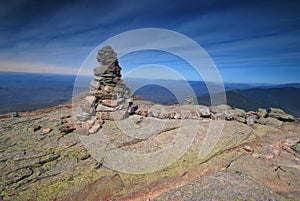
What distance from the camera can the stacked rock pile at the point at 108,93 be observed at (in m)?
15.2

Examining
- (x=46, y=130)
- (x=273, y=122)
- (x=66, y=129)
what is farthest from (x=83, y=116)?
(x=273, y=122)

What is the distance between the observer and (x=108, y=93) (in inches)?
620

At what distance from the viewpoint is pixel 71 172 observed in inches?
341

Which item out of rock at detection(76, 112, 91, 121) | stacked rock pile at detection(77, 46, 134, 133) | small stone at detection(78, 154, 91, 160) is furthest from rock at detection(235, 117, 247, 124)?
rock at detection(76, 112, 91, 121)

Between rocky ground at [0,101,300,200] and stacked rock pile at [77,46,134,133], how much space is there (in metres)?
1.14

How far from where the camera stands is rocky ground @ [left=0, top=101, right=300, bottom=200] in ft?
25.6

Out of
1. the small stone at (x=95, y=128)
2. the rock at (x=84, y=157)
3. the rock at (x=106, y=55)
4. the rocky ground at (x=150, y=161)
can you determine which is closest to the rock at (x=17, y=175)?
the rocky ground at (x=150, y=161)

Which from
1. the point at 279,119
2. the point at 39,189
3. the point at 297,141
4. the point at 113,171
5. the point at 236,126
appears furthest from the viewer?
the point at 279,119

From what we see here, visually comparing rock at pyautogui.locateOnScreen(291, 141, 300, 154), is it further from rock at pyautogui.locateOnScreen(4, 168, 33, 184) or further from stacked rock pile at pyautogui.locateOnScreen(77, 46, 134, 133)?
rock at pyautogui.locateOnScreen(4, 168, 33, 184)

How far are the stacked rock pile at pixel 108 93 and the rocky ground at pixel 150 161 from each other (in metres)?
1.14

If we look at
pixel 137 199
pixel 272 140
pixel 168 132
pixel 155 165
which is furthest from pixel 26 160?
pixel 272 140

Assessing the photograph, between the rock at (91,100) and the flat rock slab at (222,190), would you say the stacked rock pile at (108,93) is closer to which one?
the rock at (91,100)

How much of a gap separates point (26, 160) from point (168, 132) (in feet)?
30.3

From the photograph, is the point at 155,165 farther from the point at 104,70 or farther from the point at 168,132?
the point at 104,70
